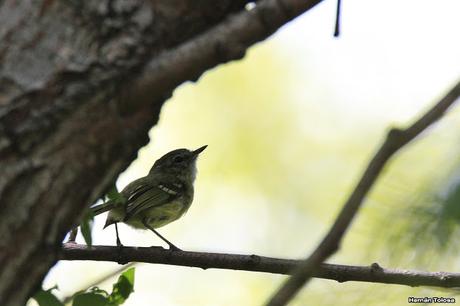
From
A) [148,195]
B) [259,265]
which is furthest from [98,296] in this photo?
[148,195]

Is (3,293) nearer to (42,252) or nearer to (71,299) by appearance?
(42,252)

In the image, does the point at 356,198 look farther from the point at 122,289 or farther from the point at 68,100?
the point at 122,289

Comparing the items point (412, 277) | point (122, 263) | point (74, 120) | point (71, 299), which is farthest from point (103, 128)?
point (122, 263)

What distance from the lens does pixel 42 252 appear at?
6.06ft

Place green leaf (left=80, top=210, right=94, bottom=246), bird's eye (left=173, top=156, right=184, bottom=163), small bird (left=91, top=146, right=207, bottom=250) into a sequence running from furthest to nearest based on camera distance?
1. bird's eye (left=173, top=156, right=184, bottom=163)
2. small bird (left=91, top=146, right=207, bottom=250)
3. green leaf (left=80, top=210, right=94, bottom=246)

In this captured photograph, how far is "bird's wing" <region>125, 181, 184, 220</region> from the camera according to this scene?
237 inches

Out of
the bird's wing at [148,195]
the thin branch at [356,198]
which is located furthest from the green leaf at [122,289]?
the bird's wing at [148,195]

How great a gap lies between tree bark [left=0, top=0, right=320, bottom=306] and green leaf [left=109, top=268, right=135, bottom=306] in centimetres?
140

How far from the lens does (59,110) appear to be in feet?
6.06

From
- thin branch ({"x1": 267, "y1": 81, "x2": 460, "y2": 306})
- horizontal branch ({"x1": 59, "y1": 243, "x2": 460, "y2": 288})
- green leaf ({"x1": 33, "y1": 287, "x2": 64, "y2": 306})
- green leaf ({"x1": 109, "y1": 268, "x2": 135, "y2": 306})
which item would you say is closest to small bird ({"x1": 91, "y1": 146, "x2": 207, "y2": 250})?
horizontal branch ({"x1": 59, "y1": 243, "x2": 460, "y2": 288})

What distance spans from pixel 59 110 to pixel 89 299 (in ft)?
4.67

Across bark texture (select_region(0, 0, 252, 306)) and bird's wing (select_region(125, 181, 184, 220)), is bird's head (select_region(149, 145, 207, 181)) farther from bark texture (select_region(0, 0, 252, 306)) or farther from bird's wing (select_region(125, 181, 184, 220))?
bark texture (select_region(0, 0, 252, 306))

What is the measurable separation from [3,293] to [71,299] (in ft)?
4.39

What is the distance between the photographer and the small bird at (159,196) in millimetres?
5975
